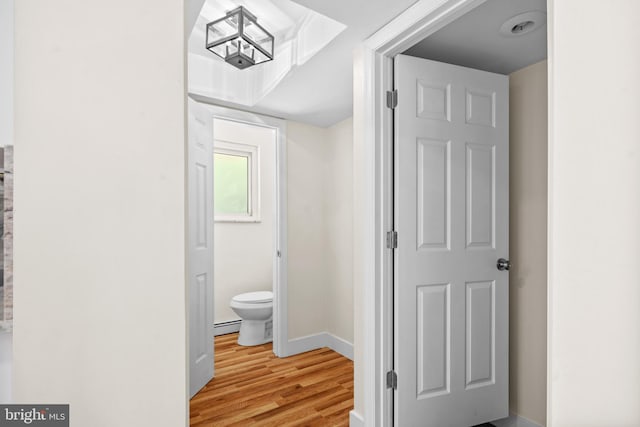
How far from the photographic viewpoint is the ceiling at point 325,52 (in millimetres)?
1503

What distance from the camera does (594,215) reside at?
0.71 meters

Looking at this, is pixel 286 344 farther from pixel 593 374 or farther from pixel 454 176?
Answer: pixel 593 374

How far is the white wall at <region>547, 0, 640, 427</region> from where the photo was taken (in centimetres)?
66

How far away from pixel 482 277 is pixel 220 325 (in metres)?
2.65

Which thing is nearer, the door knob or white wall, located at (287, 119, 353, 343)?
the door knob

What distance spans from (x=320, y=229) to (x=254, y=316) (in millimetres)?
993

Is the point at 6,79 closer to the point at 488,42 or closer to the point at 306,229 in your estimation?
the point at 488,42

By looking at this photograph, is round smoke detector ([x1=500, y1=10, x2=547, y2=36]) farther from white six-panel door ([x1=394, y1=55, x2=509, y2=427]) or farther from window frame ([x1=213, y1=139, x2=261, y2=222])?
window frame ([x1=213, y1=139, x2=261, y2=222])

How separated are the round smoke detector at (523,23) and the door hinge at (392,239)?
1.09m

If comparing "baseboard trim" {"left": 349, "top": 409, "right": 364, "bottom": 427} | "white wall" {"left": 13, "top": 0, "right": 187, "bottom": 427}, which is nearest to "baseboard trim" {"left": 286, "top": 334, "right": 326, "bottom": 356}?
"baseboard trim" {"left": 349, "top": 409, "right": 364, "bottom": 427}

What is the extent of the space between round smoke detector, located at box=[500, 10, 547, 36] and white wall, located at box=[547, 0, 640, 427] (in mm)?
939

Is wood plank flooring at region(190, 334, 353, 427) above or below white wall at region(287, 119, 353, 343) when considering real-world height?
below

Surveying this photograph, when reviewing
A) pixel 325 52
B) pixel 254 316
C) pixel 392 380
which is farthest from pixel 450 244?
pixel 254 316

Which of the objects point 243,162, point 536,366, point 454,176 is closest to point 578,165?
point 454,176
